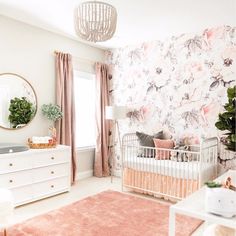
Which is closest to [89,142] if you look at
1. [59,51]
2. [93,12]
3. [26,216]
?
[59,51]

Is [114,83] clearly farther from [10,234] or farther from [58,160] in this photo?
[10,234]

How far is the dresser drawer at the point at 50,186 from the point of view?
11.4 feet

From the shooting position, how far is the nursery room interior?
2.93 meters

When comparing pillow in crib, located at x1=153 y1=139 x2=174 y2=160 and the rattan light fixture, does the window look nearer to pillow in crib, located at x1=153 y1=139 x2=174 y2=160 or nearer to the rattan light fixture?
pillow in crib, located at x1=153 y1=139 x2=174 y2=160

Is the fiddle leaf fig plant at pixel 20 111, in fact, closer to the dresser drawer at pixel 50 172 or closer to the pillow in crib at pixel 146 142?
the dresser drawer at pixel 50 172

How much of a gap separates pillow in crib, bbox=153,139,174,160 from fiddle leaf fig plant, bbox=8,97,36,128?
2022 mm

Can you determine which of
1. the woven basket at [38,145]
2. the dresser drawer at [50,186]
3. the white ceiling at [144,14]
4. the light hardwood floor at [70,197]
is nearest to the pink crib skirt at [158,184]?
the light hardwood floor at [70,197]

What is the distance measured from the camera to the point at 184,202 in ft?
5.65

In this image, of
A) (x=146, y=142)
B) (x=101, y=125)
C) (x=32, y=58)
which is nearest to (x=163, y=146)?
(x=146, y=142)

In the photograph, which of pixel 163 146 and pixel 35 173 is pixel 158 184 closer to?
pixel 163 146

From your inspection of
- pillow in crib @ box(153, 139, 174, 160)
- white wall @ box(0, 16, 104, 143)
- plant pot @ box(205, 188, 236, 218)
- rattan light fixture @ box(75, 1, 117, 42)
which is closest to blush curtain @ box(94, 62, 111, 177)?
white wall @ box(0, 16, 104, 143)

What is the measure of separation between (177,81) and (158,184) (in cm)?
173

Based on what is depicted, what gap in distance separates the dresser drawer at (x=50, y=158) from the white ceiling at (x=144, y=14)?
6.37 feet

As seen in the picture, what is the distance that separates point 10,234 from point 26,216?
19.3 inches
